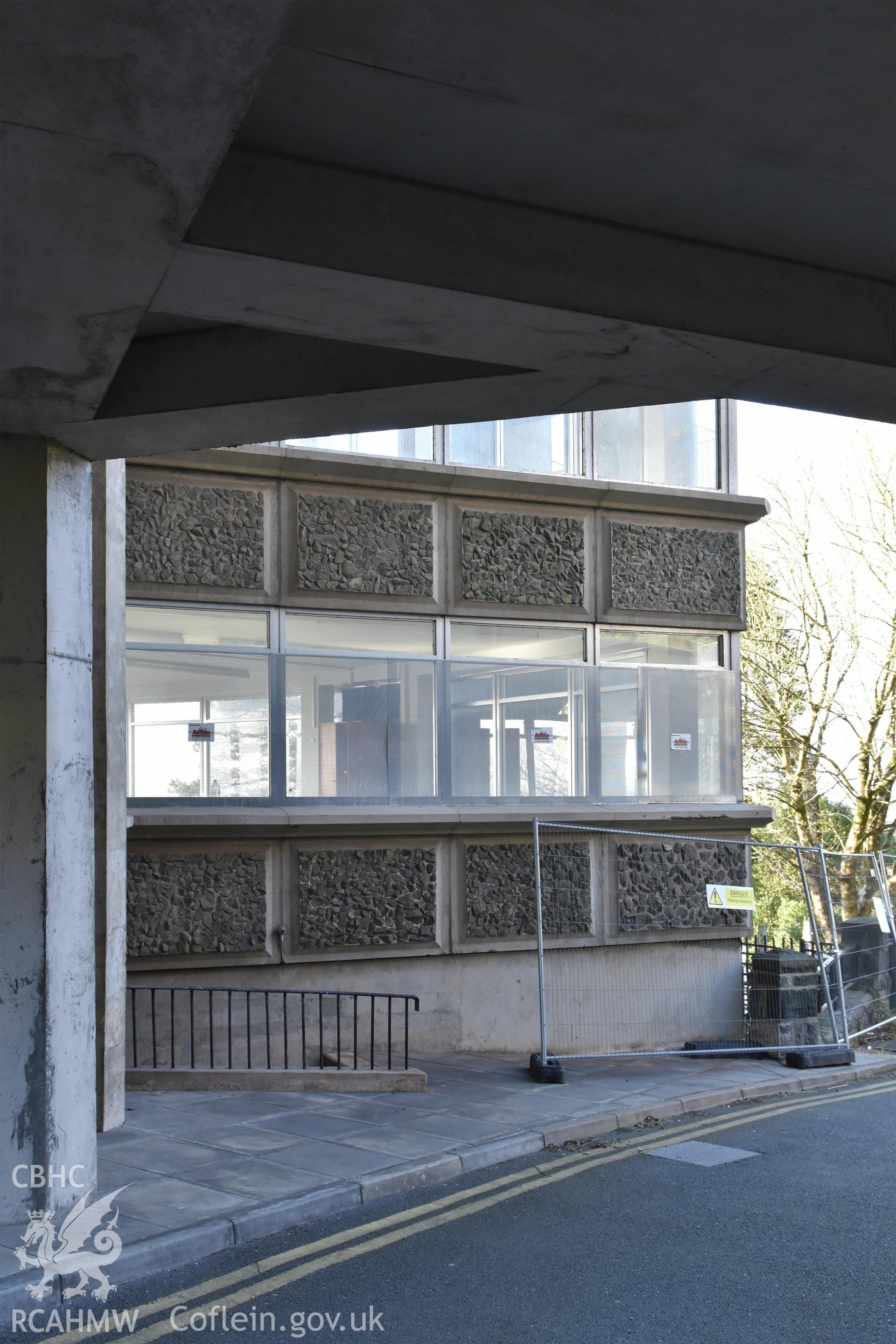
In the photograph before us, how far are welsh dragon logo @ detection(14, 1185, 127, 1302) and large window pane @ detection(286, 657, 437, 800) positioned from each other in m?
6.42

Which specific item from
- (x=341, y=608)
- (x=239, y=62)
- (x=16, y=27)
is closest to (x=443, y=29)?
(x=239, y=62)

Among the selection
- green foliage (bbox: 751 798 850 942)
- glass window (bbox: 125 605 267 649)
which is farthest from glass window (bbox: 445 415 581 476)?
green foliage (bbox: 751 798 850 942)

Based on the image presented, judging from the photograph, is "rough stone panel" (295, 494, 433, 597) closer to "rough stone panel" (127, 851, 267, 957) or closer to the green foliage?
"rough stone panel" (127, 851, 267, 957)

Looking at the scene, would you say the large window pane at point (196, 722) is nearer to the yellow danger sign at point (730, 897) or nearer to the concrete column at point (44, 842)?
the concrete column at point (44, 842)

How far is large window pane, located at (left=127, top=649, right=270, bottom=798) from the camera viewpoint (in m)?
12.1

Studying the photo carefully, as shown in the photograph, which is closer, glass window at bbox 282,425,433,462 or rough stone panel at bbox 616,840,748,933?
glass window at bbox 282,425,433,462

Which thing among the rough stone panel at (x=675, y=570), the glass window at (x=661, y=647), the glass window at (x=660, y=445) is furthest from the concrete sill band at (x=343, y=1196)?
the glass window at (x=660, y=445)

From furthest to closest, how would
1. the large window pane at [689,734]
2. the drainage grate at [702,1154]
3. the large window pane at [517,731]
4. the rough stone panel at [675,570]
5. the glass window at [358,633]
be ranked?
the large window pane at [689,734] < the rough stone panel at [675,570] < the large window pane at [517,731] < the glass window at [358,633] < the drainage grate at [702,1154]

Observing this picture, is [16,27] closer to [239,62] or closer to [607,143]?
[239,62]

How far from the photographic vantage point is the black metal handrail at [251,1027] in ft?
35.9

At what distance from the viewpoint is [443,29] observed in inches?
163

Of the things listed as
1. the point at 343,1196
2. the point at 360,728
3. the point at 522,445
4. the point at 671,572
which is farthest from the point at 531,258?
the point at 671,572

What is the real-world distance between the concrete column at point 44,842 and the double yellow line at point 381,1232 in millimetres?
1220

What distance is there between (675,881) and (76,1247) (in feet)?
31.4
